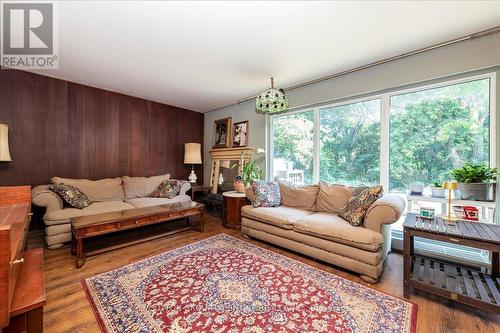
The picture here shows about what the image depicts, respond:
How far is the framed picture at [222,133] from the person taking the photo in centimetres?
491

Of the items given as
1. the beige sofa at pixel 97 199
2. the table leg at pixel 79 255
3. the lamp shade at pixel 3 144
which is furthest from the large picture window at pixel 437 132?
the lamp shade at pixel 3 144

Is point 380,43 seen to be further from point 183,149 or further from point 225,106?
point 183,149

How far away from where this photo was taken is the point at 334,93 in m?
3.25

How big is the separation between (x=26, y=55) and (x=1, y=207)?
203cm

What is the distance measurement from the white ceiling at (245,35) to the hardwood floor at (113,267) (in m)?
2.43

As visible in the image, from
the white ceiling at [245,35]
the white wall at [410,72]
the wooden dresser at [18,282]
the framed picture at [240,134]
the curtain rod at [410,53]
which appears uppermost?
the white ceiling at [245,35]

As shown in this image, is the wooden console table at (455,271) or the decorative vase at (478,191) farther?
the decorative vase at (478,191)

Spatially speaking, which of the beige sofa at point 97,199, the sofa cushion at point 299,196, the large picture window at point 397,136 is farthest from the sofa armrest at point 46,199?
the large picture window at point 397,136

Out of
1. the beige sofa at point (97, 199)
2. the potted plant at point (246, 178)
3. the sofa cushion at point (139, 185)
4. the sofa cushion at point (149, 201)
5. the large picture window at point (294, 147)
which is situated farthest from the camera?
the sofa cushion at point (139, 185)

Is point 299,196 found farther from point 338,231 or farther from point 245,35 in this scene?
point 245,35

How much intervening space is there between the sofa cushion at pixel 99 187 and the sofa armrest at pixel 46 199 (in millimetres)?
405

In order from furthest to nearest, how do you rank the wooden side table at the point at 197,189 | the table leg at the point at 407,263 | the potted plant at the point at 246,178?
the wooden side table at the point at 197,189 < the potted plant at the point at 246,178 < the table leg at the point at 407,263

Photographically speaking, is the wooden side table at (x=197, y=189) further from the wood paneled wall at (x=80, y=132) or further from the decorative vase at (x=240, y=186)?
the decorative vase at (x=240, y=186)

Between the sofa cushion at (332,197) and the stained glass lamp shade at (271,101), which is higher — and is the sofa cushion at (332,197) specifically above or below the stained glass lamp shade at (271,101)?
below
